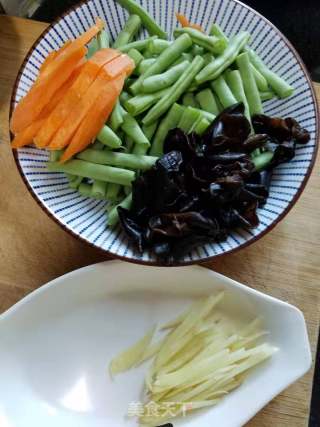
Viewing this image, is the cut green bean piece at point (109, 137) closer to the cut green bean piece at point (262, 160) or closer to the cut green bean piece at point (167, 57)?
the cut green bean piece at point (167, 57)

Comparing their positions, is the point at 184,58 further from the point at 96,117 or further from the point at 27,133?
the point at 27,133

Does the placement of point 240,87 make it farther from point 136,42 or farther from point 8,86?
point 8,86

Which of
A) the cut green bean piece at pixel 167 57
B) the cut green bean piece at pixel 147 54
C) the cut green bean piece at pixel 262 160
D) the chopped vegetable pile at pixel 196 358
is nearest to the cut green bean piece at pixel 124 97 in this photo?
A: the cut green bean piece at pixel 167 57

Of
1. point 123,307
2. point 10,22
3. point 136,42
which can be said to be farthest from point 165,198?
point 10,22

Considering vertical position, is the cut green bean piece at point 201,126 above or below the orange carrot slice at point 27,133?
above

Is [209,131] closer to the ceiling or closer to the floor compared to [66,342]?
closer to the ceiling
